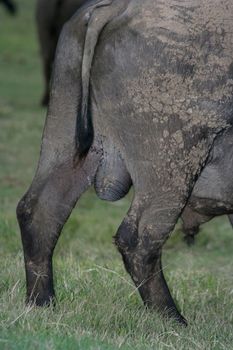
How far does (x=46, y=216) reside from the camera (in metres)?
6.40

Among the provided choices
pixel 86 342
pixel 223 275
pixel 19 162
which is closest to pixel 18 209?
pixel 86 342

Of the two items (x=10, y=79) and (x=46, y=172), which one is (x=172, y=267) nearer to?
(x=46, y=172)

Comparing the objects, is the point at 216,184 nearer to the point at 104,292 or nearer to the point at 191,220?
the point at 191,220

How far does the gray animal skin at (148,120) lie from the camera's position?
6.13 metres

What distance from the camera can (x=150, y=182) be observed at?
6.18m

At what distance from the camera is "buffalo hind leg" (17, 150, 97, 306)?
6387 millimetres

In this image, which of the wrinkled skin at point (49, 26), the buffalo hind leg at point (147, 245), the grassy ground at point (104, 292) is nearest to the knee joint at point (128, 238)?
the buffalo hind leg at point (147, 245)

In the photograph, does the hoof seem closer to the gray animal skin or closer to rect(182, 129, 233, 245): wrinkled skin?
the gray animal skin

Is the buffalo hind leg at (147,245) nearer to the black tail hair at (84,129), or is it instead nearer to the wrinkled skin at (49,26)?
the black tail hair at (84,129)

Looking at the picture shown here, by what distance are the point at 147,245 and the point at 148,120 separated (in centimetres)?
65

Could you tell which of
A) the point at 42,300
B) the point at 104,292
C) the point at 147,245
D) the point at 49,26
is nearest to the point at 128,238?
the point at 147,245

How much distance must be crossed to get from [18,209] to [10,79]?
57.5 ft

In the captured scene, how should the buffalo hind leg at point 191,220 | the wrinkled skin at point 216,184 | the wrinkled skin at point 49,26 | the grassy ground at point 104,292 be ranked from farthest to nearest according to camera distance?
the wrinkled skin at point 49,26 < the buffalo hind leg at point 191,220 < the wrinkled skin at point 216,184 < the grassy ground at point 104,292

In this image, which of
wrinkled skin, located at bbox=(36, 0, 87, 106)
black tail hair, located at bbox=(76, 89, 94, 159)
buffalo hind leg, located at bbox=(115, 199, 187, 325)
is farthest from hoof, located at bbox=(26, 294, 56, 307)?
wrinkled skin, located at bbox=(36, 0, 87, 106)
